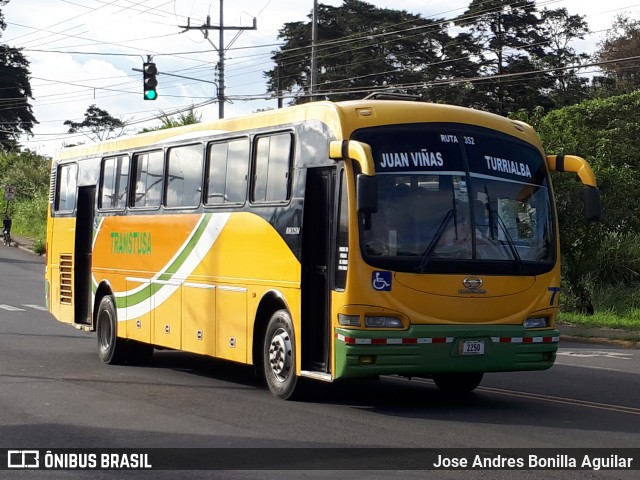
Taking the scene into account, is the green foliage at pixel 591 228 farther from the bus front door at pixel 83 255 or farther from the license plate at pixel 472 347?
the license plate at pixel 472 347

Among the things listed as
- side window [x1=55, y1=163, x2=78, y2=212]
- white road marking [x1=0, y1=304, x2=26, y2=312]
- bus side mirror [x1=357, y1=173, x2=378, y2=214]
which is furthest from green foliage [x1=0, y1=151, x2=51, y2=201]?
bus side mirror [x1=357, y1=173, x2=378, y2=214]

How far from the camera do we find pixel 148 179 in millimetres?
16609

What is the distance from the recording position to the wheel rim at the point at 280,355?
12.7m

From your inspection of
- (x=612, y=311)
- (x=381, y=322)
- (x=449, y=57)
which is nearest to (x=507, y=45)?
(x=449, y=57)

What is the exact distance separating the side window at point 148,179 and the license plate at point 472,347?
576cm

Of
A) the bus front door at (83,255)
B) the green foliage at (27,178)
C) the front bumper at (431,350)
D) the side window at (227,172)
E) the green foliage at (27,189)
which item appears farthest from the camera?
the green foliage at (27,178)

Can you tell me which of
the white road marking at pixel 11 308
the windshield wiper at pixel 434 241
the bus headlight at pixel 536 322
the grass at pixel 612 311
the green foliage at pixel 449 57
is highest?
the green foliage at pixel 449 57

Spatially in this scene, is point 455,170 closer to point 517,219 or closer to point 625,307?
point 517,219

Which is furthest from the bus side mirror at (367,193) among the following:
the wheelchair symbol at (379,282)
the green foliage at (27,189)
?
the green foliage at (27,189)

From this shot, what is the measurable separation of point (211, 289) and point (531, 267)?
4.10 m

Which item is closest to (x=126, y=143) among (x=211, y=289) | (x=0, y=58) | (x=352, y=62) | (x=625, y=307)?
(x=211, y=289)

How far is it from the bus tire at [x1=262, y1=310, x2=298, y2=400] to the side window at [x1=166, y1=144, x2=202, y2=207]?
8.66 ft

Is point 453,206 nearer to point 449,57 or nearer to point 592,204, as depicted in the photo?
point 592,204

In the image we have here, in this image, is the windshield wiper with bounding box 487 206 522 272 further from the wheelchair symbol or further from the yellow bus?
the wheelchair symbol
